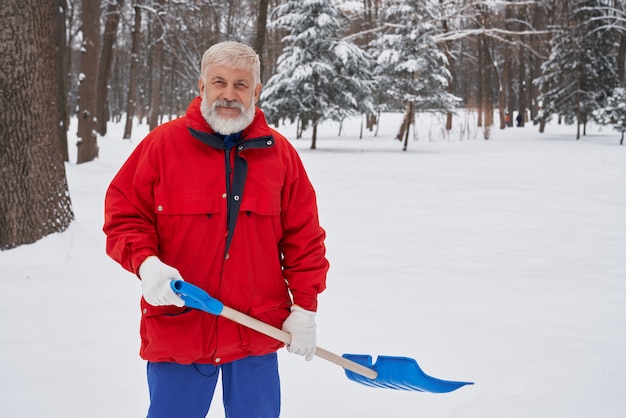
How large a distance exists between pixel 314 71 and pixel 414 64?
3.76m

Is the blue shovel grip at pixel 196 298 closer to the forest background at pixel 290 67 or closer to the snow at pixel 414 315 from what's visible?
the snow at pixel 414 315

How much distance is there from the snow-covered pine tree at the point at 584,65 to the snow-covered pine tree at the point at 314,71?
10.9 metres

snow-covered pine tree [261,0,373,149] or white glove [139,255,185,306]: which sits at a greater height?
snow-covered pine tree [261,0,373,149]

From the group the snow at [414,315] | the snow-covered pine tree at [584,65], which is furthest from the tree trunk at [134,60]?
the snow-covered pine tree at [584,65]

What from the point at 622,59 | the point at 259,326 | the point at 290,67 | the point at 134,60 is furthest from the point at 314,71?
the point at 259,326

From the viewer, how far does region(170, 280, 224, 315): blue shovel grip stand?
66.5 inches

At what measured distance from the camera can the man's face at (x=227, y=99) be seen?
190cm

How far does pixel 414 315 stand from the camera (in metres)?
4.36

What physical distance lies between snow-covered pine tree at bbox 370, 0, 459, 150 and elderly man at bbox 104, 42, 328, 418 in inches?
740

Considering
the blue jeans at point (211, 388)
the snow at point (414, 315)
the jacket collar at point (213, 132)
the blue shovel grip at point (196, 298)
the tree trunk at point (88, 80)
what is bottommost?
the snow at point (414, 315)

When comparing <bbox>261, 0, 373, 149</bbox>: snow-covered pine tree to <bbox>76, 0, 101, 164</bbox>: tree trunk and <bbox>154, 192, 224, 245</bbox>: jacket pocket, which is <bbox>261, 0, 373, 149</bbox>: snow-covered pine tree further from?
<bbox>154, 192, 224, 245</bbox>: jacket pocket

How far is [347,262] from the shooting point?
5910 millimetres

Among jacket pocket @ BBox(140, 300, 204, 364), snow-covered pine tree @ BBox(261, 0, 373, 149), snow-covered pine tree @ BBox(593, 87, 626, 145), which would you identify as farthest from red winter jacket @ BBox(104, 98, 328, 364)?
snow-covered pine tree @ BBox(593, 87, 626, 145)

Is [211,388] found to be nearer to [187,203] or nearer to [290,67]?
[187,203]
